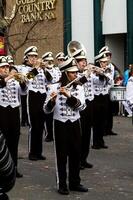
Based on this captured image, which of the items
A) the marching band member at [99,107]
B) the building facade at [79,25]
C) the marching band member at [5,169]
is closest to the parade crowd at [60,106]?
the marching band member at [99,107]

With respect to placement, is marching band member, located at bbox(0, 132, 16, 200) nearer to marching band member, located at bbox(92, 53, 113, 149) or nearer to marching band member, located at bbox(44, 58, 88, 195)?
marching band member, located at bbox(44, 58, 88, 195)

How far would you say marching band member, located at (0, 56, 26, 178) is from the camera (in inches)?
340

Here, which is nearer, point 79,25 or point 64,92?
point 64,92

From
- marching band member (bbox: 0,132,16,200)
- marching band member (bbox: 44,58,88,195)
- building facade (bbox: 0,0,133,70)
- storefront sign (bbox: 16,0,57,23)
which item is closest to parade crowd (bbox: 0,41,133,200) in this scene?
marching band member (bbox: 44,58,88,195)

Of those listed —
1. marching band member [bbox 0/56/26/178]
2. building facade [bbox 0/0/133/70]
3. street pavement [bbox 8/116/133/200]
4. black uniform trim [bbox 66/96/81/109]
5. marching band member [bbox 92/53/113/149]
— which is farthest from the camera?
building facade [bbox 0/0/133/70]

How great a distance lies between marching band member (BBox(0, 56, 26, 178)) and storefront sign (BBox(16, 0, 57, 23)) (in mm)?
19985

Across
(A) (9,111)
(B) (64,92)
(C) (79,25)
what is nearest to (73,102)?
(B) (64,92)

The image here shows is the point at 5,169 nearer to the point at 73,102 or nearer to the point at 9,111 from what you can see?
the point at 73,102

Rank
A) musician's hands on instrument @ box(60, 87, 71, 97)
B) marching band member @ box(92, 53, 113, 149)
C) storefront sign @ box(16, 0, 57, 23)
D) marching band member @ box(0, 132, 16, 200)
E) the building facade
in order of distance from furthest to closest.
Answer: storefront sign @ box(16, 0, 57, 23) → the building facade → marching band member @ box(92, 53, 113, 149) → musician's hands on instrument @ box(60, 87, 71, 97) → marching band member @ box(0, 132, 16, 200)

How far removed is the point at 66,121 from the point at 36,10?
871 inches

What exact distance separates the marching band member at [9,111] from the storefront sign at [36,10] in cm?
1998

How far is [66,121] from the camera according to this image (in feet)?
25.4

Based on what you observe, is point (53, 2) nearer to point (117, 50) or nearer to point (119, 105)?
point (117, 50)

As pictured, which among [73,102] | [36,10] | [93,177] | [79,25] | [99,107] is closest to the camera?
[73,102]
